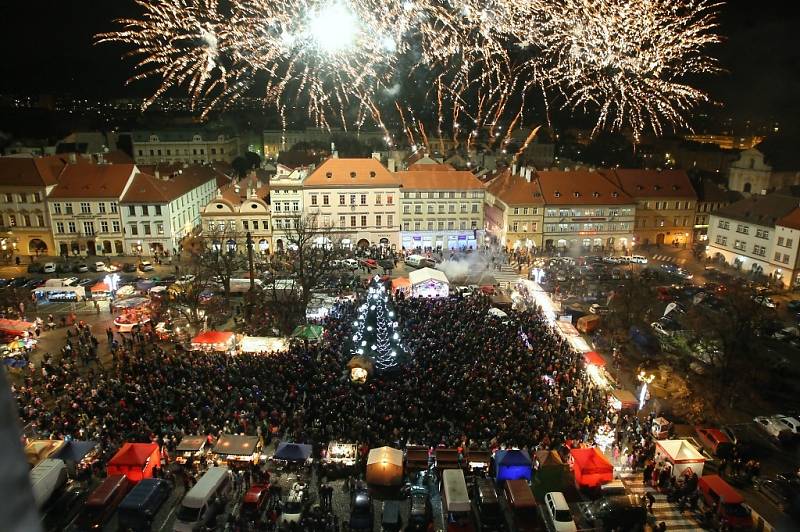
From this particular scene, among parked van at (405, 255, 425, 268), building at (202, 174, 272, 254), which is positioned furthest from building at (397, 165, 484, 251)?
building at (202, 174, 272, 254)

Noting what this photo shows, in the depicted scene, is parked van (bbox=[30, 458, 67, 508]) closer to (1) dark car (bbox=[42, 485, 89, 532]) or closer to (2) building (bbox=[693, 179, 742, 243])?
(1) dark car (bbox=[42, 485, 89, 532])

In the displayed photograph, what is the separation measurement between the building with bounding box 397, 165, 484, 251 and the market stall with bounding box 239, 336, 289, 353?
22.9 metres

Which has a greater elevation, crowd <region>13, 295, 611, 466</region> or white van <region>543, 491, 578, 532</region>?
crowd <region>13, 295, 611, 466</region>

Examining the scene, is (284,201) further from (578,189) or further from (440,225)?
(578,189)

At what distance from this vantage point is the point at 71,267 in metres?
40.6

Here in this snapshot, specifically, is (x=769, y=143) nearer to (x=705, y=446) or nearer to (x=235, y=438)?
(x=705, y=446)

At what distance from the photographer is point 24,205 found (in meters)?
43.8

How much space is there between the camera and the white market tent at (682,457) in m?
18.0

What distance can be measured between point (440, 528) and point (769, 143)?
53.0 metres

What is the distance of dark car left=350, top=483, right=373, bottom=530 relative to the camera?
1581cm

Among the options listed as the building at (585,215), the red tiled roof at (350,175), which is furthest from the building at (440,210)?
the building at (585,215)

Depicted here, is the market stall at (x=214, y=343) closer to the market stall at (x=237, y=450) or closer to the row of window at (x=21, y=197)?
the market stall at (x=237, y=450)

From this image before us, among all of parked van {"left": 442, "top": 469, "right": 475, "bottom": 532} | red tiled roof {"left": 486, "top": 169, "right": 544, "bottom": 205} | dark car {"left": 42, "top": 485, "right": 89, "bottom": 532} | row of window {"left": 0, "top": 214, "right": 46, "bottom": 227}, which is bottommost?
dark car {"left": 42, "top": 485, "right": 89, "bottom": 532}

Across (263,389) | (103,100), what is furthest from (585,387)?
(103,100)
